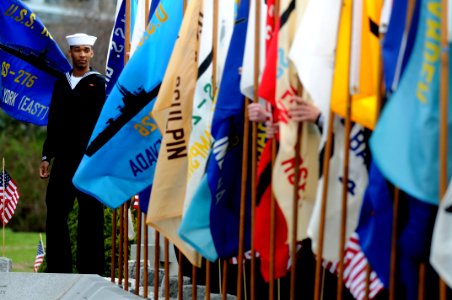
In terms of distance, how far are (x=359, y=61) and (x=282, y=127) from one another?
22.2 inches

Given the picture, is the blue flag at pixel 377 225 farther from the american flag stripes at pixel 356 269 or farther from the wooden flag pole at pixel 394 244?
the american flag stripes at pixel 356 269

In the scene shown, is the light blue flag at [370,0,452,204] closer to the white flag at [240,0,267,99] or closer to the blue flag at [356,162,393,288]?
the blue flag at [356,162,393,288]

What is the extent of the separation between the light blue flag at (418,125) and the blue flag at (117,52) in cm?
414

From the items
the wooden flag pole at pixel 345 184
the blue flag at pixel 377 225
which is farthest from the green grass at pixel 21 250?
the blue flag at pixel 377 225

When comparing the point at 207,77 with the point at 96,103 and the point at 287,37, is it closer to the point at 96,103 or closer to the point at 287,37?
the point at 287,37

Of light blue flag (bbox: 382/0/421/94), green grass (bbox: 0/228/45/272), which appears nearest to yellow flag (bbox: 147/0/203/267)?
light blue flag (bbox: 382/0/421/94)

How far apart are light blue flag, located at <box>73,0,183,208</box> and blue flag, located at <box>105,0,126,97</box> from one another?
A: 1016 millimetres

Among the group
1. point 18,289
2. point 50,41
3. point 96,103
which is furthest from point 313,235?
point 50,41

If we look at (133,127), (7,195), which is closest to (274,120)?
(133,127)

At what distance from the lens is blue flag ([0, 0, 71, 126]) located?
36.0ft

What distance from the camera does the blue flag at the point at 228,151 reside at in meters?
6.59

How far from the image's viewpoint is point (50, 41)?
438 inches

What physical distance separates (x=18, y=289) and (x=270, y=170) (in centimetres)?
316

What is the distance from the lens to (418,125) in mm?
4930
